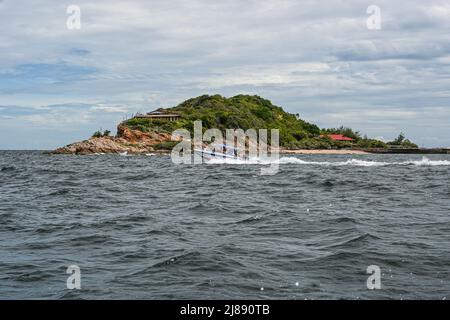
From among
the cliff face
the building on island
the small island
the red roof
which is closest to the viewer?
the cliff face

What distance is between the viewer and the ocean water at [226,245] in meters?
10.8

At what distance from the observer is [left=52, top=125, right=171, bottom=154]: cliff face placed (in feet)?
388

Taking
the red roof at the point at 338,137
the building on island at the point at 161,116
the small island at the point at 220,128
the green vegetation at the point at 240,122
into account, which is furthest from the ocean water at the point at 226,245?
the red roof at the point at 338,137

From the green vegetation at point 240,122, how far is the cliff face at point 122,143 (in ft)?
14.0

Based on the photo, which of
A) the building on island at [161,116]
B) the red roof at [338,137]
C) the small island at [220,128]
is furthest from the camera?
the red roof at [338,137]

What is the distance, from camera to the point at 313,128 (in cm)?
19875

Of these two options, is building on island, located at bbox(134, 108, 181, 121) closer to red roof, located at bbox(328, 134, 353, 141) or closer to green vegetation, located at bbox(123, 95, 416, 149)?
green vegetation, located at bbox(123, 95, 416, 149)

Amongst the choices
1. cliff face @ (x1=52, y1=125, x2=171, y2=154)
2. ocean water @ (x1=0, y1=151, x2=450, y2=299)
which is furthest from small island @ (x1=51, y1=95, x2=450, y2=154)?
ocean water @ (x1=0, y1=151, x2=450, y2=299)

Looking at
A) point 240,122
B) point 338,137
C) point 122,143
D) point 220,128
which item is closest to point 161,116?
point 220,128

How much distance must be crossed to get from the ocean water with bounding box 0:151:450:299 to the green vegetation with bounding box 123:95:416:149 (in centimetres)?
11345

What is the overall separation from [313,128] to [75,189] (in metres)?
173

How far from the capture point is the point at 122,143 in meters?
124

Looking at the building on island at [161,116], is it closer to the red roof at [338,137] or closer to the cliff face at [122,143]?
the cliff face at [122,143]

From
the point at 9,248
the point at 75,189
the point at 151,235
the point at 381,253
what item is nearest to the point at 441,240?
the point at 381,253
